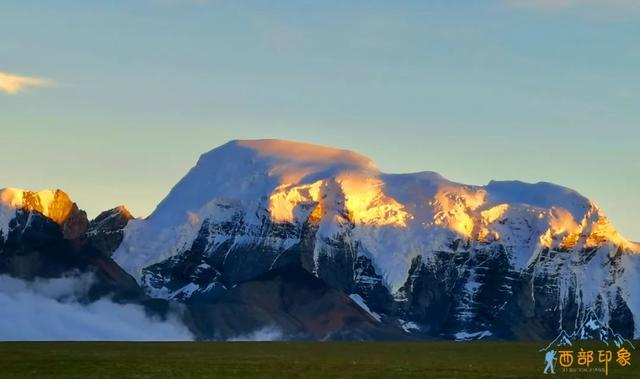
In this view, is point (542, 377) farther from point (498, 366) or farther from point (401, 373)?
point (498, 366)

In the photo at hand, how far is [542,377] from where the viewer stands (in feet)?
527

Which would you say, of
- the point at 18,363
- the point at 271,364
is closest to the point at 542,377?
the point at 271,364

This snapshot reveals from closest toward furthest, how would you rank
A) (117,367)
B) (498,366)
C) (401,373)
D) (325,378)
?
1. (325,378)
2. (401,373)
3. (117,367)
4. (498,366)

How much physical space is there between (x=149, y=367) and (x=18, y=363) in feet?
67.4

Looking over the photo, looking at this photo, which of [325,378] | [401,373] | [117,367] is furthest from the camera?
[117,367]

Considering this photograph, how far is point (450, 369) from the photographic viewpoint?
616 ft

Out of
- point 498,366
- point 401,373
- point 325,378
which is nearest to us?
point 325,378

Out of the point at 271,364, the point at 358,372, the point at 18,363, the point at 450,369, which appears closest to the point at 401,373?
the point at 358,372

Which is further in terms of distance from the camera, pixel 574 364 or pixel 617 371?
pixel 574 364

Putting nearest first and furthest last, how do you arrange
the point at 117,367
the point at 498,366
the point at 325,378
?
the point at 325,378, the point at 117,367, the point at 498,366

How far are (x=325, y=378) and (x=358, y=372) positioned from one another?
47.3 ft

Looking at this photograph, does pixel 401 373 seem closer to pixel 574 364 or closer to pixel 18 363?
pixel 574 364

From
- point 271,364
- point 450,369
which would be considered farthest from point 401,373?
point 271,364

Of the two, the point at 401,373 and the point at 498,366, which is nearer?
the point at 401,373
